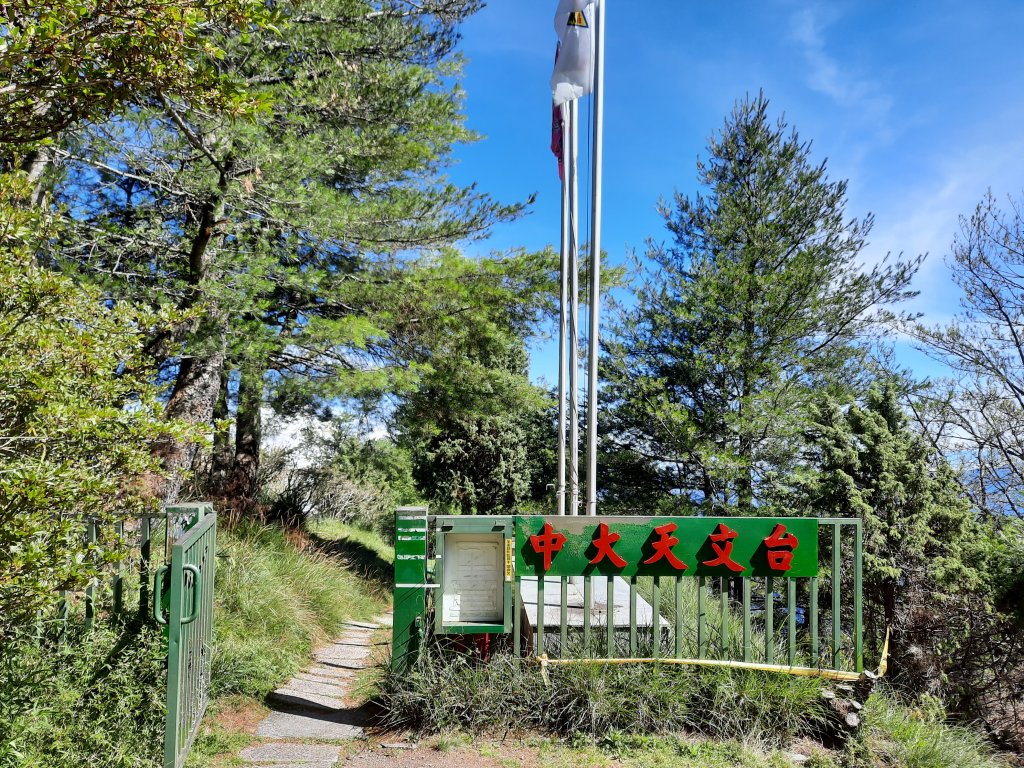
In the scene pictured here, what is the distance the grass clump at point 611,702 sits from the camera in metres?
3.96

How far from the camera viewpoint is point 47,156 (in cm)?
650

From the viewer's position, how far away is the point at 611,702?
3.98 metres

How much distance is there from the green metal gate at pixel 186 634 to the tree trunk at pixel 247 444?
16.6 feet

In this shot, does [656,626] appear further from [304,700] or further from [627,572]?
[304,700]

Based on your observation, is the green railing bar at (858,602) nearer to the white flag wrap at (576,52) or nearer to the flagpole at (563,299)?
the flagpole at (563,299)

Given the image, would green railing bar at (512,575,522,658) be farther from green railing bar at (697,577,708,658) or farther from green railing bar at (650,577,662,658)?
green railing bar at (697,577,708,658)

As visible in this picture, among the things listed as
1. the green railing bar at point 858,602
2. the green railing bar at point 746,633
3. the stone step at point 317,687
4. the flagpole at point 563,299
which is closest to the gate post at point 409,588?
the stone step at point 317,687

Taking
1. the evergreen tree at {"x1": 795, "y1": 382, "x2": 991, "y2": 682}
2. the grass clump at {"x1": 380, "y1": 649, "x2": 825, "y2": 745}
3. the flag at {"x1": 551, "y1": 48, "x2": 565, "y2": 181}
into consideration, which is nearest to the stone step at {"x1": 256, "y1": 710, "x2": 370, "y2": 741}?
the grass clump at {"x1": 380, "y1": 649, "x2": 825, "y2": 745}

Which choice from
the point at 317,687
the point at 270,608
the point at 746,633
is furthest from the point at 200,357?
the point at 746,633

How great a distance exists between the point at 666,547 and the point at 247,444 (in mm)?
9098

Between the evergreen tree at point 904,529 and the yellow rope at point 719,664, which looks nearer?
the yellow rope at point 719,664

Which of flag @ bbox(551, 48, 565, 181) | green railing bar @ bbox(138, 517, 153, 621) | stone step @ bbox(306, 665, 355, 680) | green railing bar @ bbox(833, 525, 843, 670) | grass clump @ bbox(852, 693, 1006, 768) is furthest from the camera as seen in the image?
flag @ bbox(551, 48, 565, 181)

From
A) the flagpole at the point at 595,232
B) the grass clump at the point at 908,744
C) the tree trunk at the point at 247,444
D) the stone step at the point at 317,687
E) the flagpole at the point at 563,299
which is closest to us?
the grass clump at the point at 908,744

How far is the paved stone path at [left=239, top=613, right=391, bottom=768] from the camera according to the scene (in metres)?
3.75
